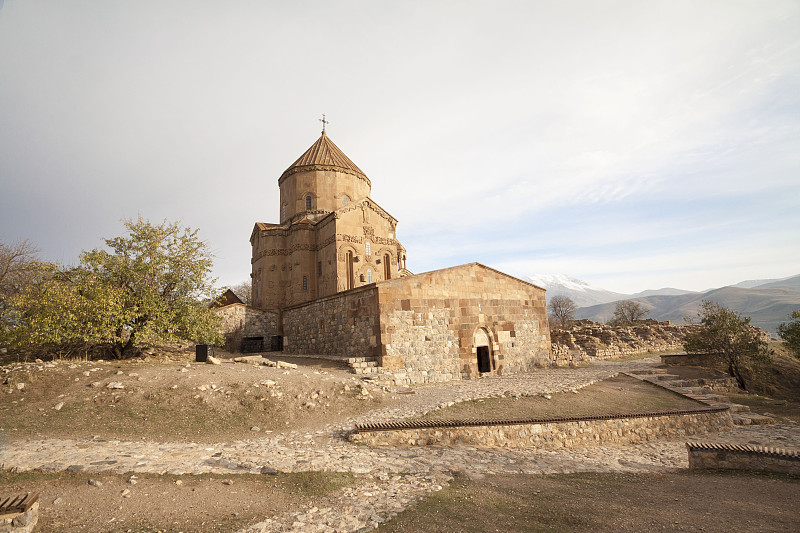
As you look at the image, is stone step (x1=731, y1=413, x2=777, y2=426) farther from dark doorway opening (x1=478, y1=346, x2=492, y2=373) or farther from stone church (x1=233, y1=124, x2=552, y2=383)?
dark doorway opening (x1=478, y1=346, x2=492, y2=373)

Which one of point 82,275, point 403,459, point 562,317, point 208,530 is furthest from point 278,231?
point 562,317

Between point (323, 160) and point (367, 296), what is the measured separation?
1619 centimetres

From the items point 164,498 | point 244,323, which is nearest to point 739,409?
point 164,498

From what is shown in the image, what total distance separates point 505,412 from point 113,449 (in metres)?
9.40

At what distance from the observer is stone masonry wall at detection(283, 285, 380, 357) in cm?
1714

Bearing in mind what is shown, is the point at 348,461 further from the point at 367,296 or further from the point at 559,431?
the point at 367,296

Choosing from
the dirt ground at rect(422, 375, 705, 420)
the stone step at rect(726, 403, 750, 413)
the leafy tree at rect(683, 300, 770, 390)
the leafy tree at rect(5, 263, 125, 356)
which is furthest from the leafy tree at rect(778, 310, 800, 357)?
the leafy tree at rect(5, 263, 125, 356)

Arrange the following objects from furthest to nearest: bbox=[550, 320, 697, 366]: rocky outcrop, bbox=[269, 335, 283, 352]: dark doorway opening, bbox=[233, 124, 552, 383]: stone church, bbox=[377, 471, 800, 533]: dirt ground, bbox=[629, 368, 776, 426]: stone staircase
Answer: bbox=[269, 335, 283, 352]: dark doorway opening, bbox=[550, 320, 697, 366]: rocky outcrop, bbox=[233, 124, 552, 383]: stone church, bbox=[629, 368, 776, 426]: stone staircase, bbox=[377, 471, 800, 533]: dirt ground

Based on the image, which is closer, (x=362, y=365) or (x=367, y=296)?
(x=362, y=365)

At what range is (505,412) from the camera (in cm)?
1120

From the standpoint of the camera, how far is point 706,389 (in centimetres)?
1534

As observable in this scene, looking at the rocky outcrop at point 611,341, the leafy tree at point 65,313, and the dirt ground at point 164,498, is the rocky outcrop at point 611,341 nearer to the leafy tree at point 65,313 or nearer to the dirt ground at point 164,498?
the dirt ground at point 164,498

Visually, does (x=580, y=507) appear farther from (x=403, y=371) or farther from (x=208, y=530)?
(x=403, y=371)

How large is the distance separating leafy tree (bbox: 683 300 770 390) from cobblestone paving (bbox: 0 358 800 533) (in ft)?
31.2
